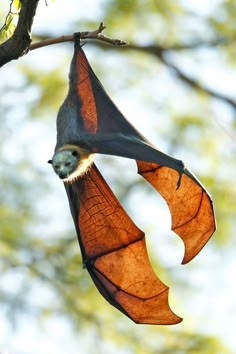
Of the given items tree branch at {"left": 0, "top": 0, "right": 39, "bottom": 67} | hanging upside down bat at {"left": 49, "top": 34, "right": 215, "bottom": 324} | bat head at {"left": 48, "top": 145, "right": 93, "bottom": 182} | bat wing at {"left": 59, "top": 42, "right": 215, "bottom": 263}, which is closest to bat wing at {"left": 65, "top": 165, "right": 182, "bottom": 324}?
hanging upside down bat at {"left": 49, "top": 34, "right": 215, "bottom": 324}

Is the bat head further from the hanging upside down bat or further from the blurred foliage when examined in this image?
the blurred foliage

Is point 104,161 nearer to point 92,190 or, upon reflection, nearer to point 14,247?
point 14,247

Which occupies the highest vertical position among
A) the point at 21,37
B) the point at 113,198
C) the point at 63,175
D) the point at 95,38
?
the point at 113,198

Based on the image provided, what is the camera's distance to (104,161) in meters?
14.7

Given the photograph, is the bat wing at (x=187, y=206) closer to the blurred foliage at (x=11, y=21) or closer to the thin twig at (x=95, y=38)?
the thin twig at (x=95, y=38)

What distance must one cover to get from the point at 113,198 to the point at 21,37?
1416mm

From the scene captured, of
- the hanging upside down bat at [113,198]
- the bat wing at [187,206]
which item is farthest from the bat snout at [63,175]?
the bat wing at [187,206]

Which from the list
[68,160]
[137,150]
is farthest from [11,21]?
[137,150]

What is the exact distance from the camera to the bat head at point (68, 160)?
15.7ft

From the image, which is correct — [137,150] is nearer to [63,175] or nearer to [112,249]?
[63,175]

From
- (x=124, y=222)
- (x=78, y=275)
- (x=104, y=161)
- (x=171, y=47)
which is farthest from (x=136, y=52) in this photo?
(x=124, y=222)

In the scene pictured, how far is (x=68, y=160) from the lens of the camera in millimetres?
4777

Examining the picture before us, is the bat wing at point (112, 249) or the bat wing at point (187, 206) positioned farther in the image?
the bat wing at point (112, 249)

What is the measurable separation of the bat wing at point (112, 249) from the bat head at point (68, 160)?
0.53m
